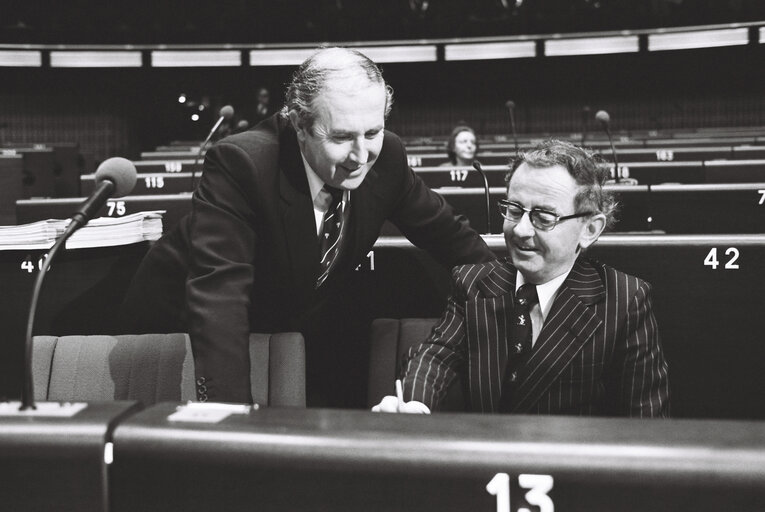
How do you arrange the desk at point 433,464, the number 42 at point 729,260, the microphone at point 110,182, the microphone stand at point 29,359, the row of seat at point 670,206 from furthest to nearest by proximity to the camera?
the row of seat at point 670,206 → the number 42 at point 729,260 → the microphone at point 110,182 → the microphone stand at point 29,359 → the desk at point 433,464

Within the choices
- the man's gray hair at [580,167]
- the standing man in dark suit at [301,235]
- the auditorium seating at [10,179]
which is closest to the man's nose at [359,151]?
the standing man in dark suit at [301,235]

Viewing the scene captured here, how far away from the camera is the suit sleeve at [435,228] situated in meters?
1.93

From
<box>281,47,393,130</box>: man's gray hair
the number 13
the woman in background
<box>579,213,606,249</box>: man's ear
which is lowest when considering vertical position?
the number 13

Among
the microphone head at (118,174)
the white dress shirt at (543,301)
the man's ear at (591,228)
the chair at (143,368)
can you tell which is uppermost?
the microphone head at (118,174)

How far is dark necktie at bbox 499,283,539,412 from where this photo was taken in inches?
60.5

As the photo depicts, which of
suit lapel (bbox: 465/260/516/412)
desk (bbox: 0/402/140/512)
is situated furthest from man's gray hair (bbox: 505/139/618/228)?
desk (bbox: 0/402/140/512)

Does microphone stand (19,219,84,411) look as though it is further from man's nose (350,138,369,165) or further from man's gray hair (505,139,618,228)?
man's gray hair (505,139,618,228)

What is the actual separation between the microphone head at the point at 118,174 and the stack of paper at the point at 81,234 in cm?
102

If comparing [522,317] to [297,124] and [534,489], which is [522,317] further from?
[534,489]

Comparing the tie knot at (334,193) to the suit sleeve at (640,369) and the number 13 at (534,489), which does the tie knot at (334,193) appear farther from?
the number 13 at (534,489)

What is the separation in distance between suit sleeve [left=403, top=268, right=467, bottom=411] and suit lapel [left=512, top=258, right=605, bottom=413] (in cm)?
15

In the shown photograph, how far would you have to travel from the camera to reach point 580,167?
1521mm

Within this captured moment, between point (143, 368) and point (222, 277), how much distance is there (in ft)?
1.55

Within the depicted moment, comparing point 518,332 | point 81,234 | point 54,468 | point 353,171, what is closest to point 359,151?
point 353,171
